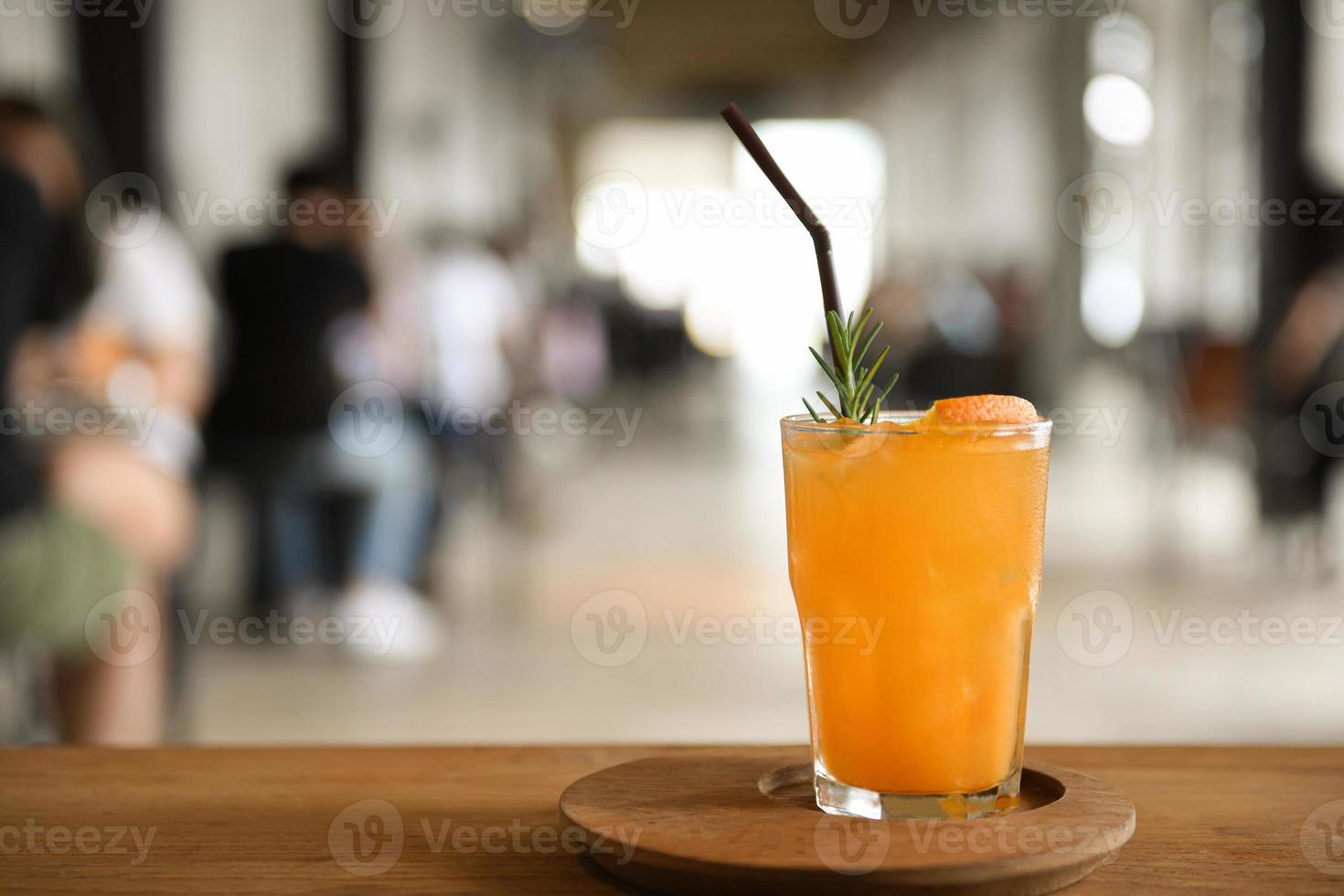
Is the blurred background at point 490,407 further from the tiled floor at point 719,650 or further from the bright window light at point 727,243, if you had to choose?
the bright window light at point 727,243

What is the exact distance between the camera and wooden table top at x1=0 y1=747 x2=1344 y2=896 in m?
0.65

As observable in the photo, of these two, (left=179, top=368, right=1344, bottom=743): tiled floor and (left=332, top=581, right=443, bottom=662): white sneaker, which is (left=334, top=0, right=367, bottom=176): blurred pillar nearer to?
(left=179, top=368, right=1344, bottom=743): tiled floor

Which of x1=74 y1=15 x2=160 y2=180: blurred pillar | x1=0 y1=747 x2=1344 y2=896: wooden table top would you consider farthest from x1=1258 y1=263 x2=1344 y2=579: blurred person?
x1=0 y1=747 x2=1344 y2=896: wooden table top

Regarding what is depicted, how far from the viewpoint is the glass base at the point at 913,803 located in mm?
714

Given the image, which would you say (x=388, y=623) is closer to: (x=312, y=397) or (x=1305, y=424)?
(x=312, y=397)

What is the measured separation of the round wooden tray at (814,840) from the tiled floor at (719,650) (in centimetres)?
209

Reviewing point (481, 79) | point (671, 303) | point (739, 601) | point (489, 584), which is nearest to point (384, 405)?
point (489, 584)

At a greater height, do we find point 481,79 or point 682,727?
point 481,79

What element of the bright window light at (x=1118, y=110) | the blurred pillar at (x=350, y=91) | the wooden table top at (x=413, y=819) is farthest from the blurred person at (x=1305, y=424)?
the bright window light at (x=1118, y=110)

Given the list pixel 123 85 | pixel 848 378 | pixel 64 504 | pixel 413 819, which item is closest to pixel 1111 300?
pixel 123 85

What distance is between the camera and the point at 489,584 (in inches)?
208

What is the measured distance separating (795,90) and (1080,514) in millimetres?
13274

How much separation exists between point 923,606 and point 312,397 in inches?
145

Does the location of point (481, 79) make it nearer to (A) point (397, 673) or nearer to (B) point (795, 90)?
(B) point (795, 90)
